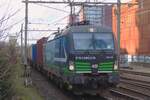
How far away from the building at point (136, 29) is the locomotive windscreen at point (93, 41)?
48.9 metres

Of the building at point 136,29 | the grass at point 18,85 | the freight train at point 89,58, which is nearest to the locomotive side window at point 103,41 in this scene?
the freight train at point 89,58

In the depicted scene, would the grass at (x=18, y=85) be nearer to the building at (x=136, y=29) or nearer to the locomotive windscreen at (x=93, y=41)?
the locomotive windscreen at (x=93, y=41)

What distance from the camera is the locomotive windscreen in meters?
16.7

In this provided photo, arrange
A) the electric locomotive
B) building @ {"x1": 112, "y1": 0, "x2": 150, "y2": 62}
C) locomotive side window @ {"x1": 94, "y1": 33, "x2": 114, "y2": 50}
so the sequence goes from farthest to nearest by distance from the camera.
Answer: building @ {"x1": 112, "y1": 0, "x2": 150, "y2": 62} < locomotive side window @ {"x1": 94, "y1": 33, "x2": 114, "y2": 50} < the electric locomotive

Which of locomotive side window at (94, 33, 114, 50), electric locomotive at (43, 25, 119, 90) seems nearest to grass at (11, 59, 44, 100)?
electric locomotive at (43, 25, 119, 90)

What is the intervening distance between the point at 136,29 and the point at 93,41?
190 ft

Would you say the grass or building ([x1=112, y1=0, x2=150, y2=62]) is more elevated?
building ([x1=112, y1=0, x2=150, y2=62])

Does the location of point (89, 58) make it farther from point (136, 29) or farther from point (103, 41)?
point (136, 29)

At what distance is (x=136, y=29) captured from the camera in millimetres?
74000

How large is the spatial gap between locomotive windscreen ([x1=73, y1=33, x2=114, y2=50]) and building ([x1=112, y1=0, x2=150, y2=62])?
48859 millimetres

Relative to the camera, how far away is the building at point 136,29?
70.1 metres

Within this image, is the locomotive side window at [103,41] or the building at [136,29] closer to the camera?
the locomotive side window at [103,41]

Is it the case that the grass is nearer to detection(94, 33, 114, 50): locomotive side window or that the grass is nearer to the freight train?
the freight train

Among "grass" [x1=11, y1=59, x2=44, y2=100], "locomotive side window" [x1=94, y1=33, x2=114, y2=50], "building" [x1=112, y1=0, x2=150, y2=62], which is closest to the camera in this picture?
"grass" [x1=11, y1=59, x2=44, y2=100]
